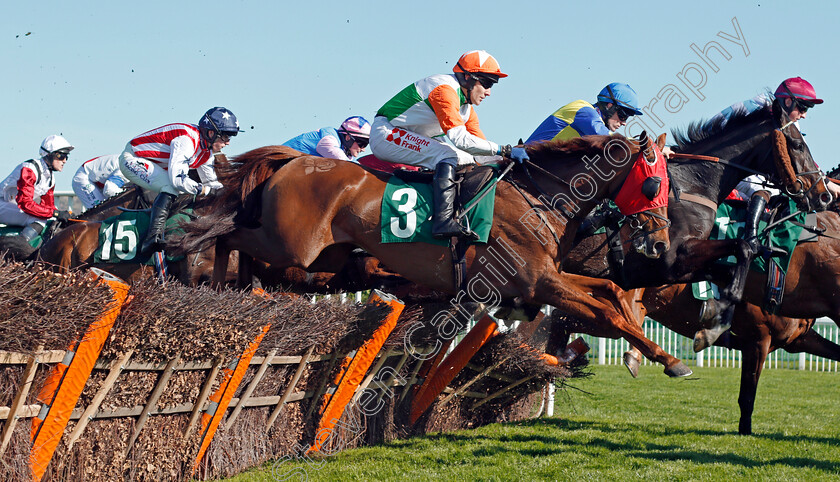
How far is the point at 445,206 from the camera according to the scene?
502 centimetres

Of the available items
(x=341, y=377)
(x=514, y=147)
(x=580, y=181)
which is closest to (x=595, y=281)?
(x=580, y=181)

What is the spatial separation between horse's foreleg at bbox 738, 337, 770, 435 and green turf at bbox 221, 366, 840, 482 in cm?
12

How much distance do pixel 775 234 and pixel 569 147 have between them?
1.78 m

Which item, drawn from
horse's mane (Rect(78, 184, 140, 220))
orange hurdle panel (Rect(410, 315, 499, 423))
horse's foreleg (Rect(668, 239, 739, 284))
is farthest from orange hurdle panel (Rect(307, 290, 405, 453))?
horse's mane (Rect(78, 184, 140, 220))

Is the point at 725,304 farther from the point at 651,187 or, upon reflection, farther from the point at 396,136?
the point at 396,136

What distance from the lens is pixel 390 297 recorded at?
189 inches

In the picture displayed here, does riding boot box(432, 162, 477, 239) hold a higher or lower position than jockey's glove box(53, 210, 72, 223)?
higher

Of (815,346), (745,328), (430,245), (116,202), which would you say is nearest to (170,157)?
(116,202)

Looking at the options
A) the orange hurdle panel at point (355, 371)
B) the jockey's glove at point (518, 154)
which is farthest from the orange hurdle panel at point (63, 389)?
the jockey's glove at point (518, 154)

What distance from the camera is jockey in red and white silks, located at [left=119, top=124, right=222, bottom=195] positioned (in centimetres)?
644

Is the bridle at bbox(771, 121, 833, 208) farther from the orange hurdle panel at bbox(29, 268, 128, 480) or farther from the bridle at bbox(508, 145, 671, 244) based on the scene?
the orange hurdle panel at bbox(29, 268, 128, 480)

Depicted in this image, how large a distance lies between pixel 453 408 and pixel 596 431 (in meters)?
1.17

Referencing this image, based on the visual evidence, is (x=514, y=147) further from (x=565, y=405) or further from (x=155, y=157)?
(x=565, y=405)

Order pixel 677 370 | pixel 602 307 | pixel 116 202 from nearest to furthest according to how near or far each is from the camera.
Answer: pixel 677 370
pixel 602 307
pixel 116 202
